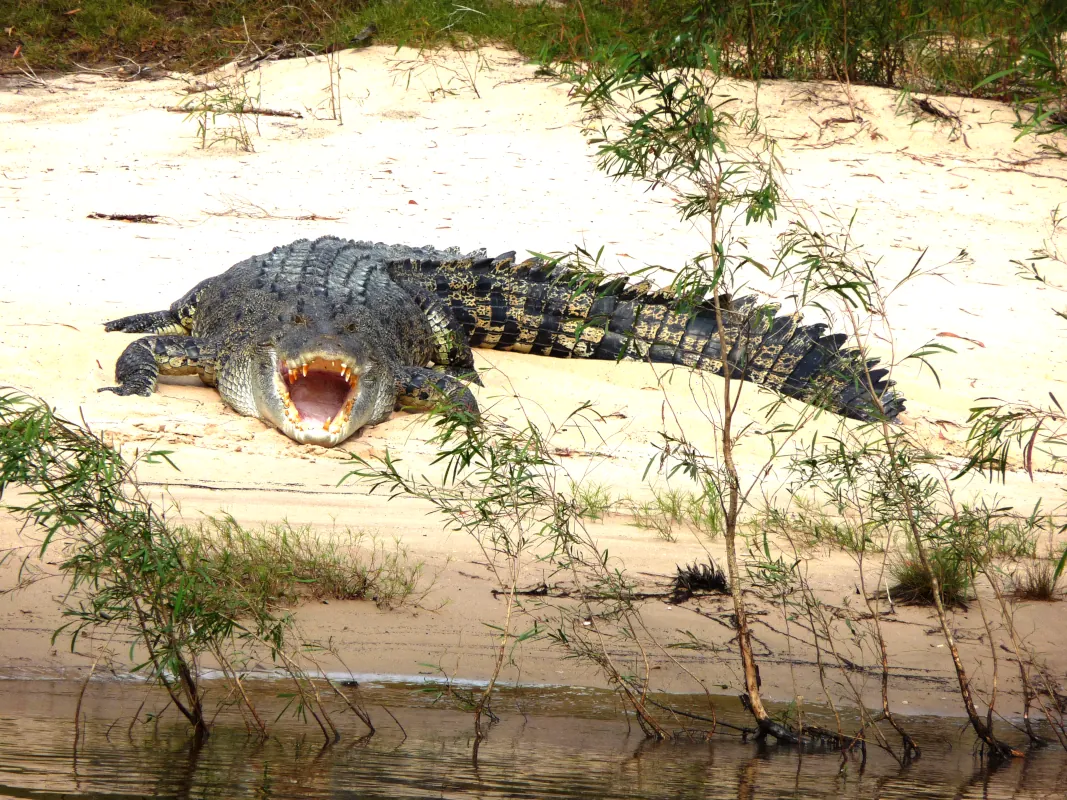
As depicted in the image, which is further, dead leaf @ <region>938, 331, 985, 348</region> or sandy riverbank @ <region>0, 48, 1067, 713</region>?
dead leaf @ <region>938, 331, 985, 348</region>

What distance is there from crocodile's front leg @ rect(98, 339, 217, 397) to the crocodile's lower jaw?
2.46ft

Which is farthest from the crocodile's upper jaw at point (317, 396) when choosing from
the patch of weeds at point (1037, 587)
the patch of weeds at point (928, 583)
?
the patch of weeds at point (1037, 587)

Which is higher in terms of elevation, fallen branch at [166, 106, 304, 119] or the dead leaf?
fallen branch at [166, 106, 304, 119]

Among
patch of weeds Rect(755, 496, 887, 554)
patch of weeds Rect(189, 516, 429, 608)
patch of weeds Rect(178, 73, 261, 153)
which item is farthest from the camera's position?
patch of weeds Rect(178, 73, 261, 153)

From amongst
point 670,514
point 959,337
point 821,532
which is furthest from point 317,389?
point 959,337

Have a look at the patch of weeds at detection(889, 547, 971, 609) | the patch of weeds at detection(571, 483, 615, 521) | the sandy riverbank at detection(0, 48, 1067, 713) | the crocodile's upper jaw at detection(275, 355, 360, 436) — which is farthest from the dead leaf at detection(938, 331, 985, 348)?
the crocodile's upper jaw at detection(275, 355, 360, 436)

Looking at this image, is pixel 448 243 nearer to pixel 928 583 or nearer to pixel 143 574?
pixel 928 583

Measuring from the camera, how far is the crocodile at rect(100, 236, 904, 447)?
7.18 meters

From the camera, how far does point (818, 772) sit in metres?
3.63

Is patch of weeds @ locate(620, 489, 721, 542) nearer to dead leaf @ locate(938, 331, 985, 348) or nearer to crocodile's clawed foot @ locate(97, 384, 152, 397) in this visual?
crocodile's clawed foot @ locate(97, 384, 152, 397)

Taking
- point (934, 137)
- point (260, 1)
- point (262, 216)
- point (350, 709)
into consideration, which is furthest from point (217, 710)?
point (260, 1)

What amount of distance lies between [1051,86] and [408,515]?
11.0ft

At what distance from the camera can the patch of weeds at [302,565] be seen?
14.1 ft

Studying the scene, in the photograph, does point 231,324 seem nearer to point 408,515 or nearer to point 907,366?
point 408,515
